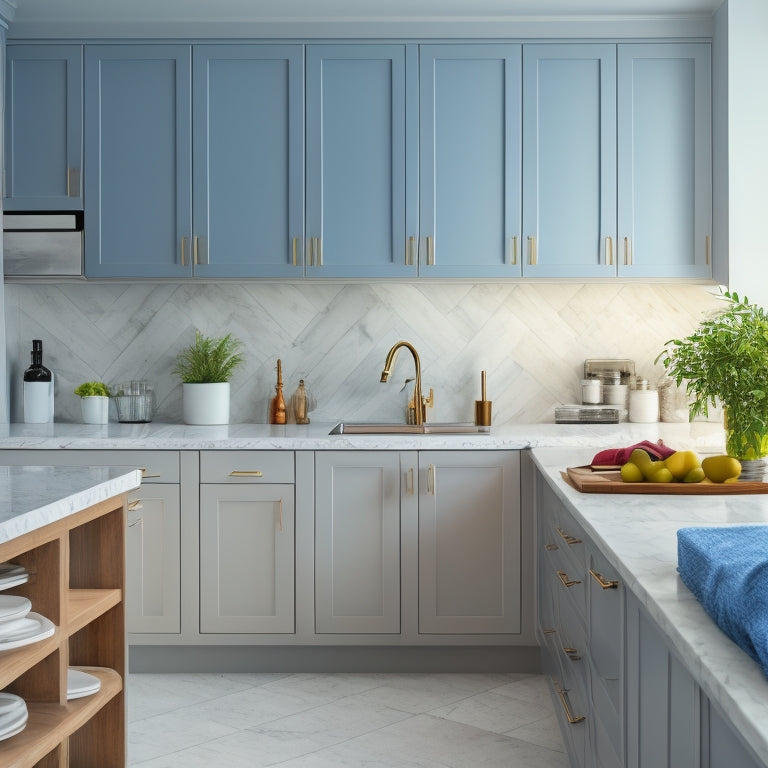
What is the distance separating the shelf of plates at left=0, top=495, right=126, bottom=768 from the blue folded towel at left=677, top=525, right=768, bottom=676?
114cm

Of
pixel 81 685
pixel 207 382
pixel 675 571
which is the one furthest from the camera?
pixel 207 382

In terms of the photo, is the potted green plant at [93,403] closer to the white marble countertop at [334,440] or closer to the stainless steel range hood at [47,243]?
the white marble countertop at [334,440]

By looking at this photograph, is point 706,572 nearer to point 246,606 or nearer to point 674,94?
point 246,606

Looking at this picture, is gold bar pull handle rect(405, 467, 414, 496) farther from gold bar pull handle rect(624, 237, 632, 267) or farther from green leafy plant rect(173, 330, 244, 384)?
gold bar pull handle rect(624, 237, 632, 267)

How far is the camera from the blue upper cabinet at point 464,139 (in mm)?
3492

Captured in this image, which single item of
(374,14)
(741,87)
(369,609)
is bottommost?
(369,609)

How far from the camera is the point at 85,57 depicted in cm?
352

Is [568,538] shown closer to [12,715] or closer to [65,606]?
[65,606]

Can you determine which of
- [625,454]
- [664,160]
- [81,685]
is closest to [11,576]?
[81,685]

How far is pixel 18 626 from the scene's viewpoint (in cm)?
160

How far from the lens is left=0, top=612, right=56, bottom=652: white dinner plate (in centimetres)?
157

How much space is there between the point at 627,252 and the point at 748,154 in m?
0.58

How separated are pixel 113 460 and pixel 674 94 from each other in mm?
2641

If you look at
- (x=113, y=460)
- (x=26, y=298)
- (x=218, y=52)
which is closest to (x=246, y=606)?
(x=113, y=460)
